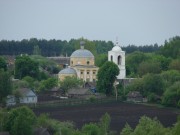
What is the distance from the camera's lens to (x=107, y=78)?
61844 mm

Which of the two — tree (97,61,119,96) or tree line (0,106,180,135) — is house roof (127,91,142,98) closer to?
tree (97,61,119,96)

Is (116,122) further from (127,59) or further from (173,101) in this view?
(127,59)

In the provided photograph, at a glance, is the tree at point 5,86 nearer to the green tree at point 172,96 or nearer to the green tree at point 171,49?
the green tree at point 172,96

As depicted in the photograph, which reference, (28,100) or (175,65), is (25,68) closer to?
(175,65)

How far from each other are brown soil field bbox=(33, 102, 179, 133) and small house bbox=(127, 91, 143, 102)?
2.49 metres

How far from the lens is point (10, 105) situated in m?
50.9

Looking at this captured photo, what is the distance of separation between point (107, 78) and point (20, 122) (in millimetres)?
28575

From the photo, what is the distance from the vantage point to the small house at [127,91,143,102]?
192ft

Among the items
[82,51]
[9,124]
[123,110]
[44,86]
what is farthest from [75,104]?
[9,124]

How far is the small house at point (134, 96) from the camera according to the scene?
5853cm

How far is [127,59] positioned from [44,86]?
2252 cm

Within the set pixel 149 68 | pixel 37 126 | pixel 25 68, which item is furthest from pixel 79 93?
pixel 37 126

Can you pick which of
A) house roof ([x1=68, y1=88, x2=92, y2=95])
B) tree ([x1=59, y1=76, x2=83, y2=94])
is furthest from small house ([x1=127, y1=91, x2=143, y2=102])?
tree ([x1=59, y1=76, x2=83, y2=94])

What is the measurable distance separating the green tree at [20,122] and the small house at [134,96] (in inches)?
956
